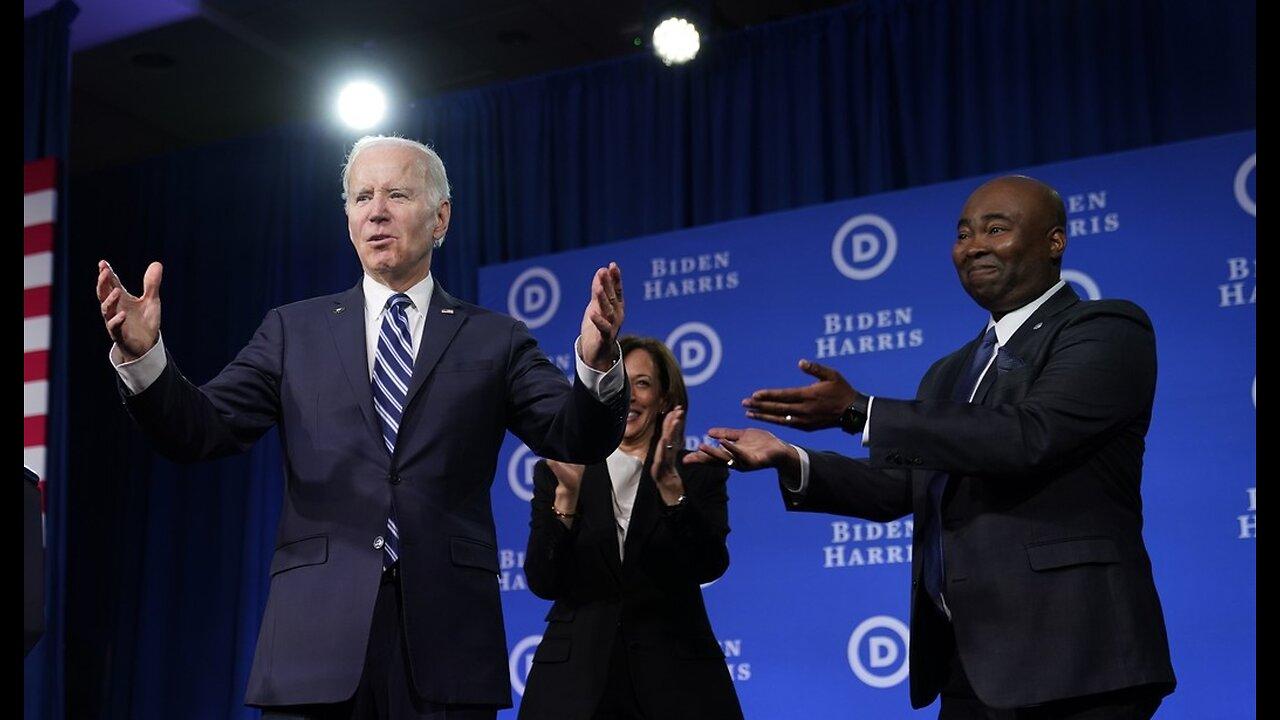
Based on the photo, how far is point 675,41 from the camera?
5613 mm

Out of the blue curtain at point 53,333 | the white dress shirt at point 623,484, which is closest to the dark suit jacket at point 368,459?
the white dress shirt at point 623,484

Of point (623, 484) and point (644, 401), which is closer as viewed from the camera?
point (623, 484)

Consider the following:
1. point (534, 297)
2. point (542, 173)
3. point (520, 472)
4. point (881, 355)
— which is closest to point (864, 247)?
point (881, 355)

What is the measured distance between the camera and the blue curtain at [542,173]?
17.6 ft

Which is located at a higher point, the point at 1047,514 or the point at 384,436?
the point at 384,436

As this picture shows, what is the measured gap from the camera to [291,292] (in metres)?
7.14

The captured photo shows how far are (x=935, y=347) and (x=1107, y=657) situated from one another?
2.82 metres

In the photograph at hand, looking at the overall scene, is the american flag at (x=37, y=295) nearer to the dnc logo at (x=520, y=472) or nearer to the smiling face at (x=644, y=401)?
the dnc logo at (x=520, y=472)

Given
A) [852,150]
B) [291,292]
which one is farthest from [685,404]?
[291,292]

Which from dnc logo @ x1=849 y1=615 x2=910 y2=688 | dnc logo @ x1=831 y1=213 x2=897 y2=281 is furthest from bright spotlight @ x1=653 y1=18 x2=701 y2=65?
dnc logo @ x1=849 y1=615 x2=910 y2=688

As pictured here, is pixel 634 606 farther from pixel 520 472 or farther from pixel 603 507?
pixel 520 472

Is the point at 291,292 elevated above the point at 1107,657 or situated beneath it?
elevated above

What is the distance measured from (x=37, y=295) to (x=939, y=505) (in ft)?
13.9
